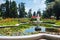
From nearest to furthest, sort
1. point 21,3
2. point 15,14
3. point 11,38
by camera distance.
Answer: point 11,38 → point 15,14 → point 21,3

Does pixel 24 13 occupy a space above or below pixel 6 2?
below

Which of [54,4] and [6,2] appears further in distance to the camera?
[6,2]

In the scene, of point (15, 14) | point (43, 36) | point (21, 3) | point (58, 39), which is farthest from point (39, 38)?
point (21, 3)

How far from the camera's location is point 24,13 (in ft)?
118

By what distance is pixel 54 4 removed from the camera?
24344mm

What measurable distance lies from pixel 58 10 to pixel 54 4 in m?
1.38

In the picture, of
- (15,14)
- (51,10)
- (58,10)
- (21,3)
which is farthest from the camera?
(21,3)

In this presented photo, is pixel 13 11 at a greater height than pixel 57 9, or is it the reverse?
pixel 57 9

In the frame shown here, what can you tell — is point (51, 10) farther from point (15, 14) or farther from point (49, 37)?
point (49, 37)

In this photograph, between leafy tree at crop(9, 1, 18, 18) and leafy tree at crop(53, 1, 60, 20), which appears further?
leafy tree at crop(9, 1, 18, 18)

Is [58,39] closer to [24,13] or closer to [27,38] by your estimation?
[27,38]

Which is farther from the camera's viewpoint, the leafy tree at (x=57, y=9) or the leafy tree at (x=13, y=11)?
the leafy tree at (x=13, y=11)

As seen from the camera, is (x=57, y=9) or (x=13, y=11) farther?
(x=13, y=11)

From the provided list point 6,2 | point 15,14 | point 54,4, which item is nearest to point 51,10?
point 54,4
